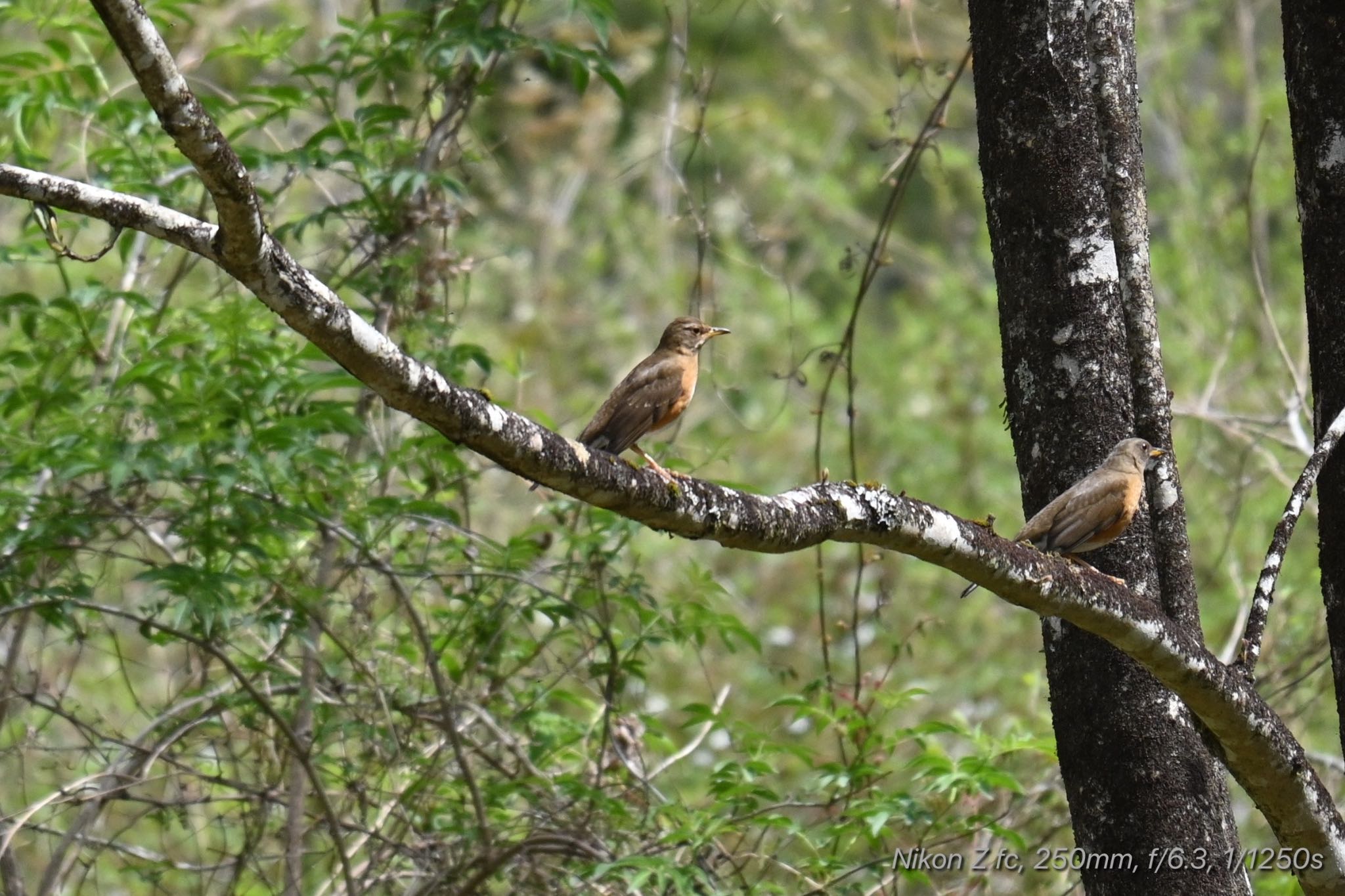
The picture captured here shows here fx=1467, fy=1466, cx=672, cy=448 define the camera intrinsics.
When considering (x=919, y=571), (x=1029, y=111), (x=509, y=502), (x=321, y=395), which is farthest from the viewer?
(x=919, y=571)

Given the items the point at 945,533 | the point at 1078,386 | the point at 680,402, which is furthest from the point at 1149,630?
the point at 680,402

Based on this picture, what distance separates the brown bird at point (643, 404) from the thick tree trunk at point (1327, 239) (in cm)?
212

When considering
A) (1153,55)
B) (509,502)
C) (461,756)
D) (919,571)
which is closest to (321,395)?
(509,502)

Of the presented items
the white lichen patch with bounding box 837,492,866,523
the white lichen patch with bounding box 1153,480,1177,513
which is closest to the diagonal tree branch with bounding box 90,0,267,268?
the white lichen patch with bounding box 837,492,866,523

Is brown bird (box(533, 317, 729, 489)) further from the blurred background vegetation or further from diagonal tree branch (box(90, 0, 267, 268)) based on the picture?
diagonal tree branch (box(90, 0, 267, 268))

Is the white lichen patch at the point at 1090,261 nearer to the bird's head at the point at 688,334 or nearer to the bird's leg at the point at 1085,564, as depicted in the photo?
the bird's leg at the point at 1085,564

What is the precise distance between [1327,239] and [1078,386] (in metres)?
0.81

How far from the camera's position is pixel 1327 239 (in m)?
4.02

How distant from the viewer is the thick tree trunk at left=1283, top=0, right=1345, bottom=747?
3.96m

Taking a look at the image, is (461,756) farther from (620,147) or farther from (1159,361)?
(620,147)

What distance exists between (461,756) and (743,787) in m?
0.97

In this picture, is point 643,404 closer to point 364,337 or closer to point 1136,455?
point 1136,455

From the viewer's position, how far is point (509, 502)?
13266mm

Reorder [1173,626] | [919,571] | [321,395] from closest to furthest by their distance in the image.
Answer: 1. [1173,626]
2. [321,395]
3. [919,571]
